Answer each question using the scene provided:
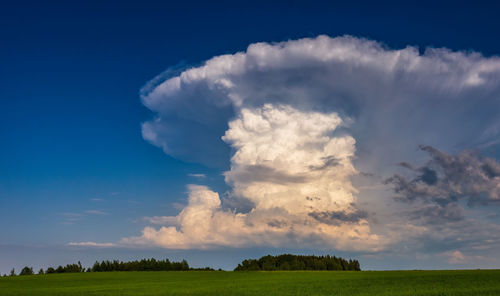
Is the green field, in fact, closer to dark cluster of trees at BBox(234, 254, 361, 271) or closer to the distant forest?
the distant forest

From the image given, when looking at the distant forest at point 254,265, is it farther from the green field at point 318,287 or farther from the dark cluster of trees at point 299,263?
the green field at point 318,287

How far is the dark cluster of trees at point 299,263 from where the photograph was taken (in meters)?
133

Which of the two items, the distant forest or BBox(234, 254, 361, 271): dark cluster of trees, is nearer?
the distant forest

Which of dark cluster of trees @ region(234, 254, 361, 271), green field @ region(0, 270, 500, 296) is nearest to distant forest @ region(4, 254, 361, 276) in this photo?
dark cluster of trees @ region(234, 254, 361, 271)

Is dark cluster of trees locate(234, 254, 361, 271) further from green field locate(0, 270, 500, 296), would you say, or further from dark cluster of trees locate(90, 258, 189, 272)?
green field locate(0, 270, 500, 296)

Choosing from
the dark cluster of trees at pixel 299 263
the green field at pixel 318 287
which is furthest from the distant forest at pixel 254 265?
the green field at pixel 318 287

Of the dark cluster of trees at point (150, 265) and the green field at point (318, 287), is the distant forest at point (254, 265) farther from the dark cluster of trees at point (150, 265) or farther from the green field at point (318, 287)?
the green field at point (318, 287)

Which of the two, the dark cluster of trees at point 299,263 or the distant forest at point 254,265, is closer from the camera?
the distant forest at point 254,265

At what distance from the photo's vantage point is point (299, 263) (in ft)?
442

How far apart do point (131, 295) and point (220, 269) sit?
199 feet

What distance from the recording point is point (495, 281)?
46.1 meters

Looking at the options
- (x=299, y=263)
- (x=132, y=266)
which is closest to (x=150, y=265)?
(x=132, y=266)

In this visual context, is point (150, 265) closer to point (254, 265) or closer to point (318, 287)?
point (254, 265)

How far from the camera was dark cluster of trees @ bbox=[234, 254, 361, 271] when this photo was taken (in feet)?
437
